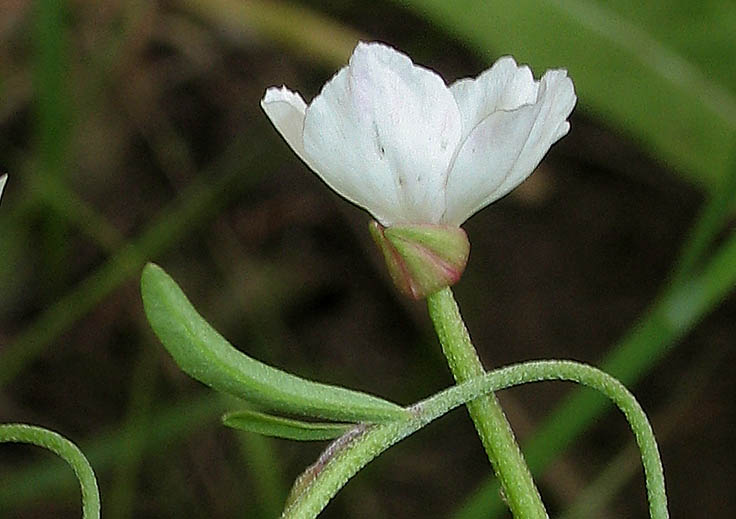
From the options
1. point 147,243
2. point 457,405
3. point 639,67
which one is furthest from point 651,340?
point 147,243

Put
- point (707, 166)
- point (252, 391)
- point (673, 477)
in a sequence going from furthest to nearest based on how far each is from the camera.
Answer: point (673, 477) < point (707, 166) < point (252, 391)

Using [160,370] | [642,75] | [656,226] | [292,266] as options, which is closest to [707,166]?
[642,75]

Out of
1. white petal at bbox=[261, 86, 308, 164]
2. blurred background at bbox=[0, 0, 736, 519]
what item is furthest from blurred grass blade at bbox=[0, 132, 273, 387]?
white petal at bbox=[261, 86, 308, 164]

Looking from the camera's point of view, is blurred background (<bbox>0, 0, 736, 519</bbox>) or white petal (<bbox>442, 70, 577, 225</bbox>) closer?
white petal (<bbox>442, 70, 577, 225</bbox>)

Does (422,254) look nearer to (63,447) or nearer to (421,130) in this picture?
(421,130)

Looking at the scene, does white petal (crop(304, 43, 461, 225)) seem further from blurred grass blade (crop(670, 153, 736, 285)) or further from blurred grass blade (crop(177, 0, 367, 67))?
blurred grass blade (crop(177, 0, 367, 67))

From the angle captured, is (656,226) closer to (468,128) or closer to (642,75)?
(642,75)

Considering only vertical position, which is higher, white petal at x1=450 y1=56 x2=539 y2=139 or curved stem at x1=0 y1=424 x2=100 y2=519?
white petal at x1=450 y1=56 x2=539 y2=139

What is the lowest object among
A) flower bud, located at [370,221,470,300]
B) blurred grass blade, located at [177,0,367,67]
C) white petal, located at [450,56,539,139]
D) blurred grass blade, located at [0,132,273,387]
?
blurred grass blade, located at [0,132,273,387]
